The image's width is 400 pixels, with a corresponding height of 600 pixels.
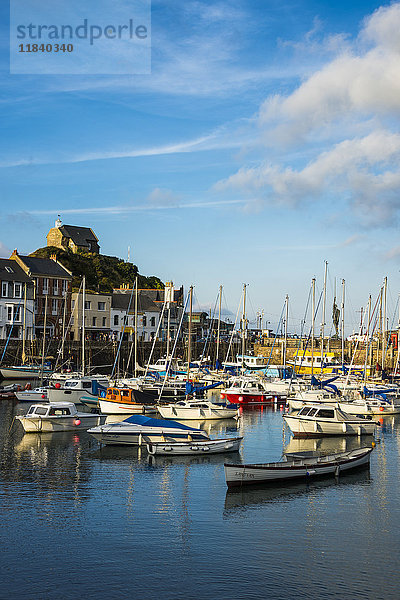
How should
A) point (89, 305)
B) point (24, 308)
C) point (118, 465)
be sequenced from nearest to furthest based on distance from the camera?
point (118, 465) < point (24, 308) < point (89, 305)

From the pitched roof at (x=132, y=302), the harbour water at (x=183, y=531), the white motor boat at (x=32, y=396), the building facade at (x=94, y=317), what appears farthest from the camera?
the pitched roof at (x=132, y=302)

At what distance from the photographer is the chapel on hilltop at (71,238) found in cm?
15525

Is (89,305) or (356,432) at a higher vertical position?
(89,305)

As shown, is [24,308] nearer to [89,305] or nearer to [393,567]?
[89,305]

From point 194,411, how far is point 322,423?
467 inches

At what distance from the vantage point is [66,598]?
2072 centimetres

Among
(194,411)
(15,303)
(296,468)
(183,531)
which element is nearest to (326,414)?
(194,411)

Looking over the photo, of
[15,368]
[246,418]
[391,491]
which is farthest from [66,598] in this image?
[15,368]

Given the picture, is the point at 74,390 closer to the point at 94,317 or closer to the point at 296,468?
the point at 296,468

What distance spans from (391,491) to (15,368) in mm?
66287

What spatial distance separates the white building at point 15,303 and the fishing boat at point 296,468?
7441 centimetres

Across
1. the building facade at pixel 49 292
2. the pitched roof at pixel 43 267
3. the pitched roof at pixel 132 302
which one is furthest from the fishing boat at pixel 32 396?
the pitched roof at pixel 132 302

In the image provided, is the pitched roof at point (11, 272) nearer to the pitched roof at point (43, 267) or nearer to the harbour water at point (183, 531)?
the pitched roof at point (43, 267)

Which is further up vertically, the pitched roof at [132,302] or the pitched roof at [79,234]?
the pitched roof at [79,234]
